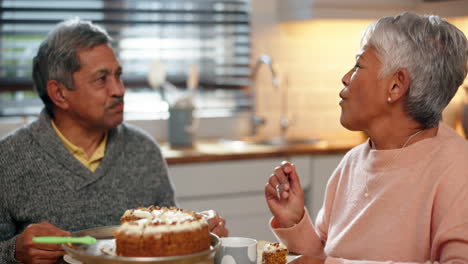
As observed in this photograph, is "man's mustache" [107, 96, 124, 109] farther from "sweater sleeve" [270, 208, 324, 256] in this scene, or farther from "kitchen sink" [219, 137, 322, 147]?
"kitchen sink" [219, 137, 322, 147]

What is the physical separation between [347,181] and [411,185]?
0.25 m

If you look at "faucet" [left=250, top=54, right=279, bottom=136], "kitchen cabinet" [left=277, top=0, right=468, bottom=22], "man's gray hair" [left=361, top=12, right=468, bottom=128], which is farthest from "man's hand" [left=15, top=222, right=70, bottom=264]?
"kitchen cabinet" [left=277, top=0, right=468, bottom=22]

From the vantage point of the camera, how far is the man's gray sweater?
214 centimetres

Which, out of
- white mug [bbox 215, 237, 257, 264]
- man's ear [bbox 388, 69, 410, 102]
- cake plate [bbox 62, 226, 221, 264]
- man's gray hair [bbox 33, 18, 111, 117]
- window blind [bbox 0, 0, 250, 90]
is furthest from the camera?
window blind [bbox 0, 0, 250, 90]

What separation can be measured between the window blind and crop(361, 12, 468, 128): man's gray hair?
7.55 feet

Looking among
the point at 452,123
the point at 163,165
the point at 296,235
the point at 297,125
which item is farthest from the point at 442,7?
the point at 296,235

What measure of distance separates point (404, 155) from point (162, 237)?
64cm

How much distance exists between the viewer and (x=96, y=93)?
2.33 m

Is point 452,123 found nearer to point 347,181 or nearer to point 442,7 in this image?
point 442,7

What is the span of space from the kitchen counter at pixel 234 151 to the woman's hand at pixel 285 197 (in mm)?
1288

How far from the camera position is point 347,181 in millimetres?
1905

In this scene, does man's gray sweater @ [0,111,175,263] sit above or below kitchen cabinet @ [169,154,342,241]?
above

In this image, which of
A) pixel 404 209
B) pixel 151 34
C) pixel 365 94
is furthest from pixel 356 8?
pixel 404 209

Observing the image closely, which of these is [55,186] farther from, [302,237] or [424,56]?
[424,56]
